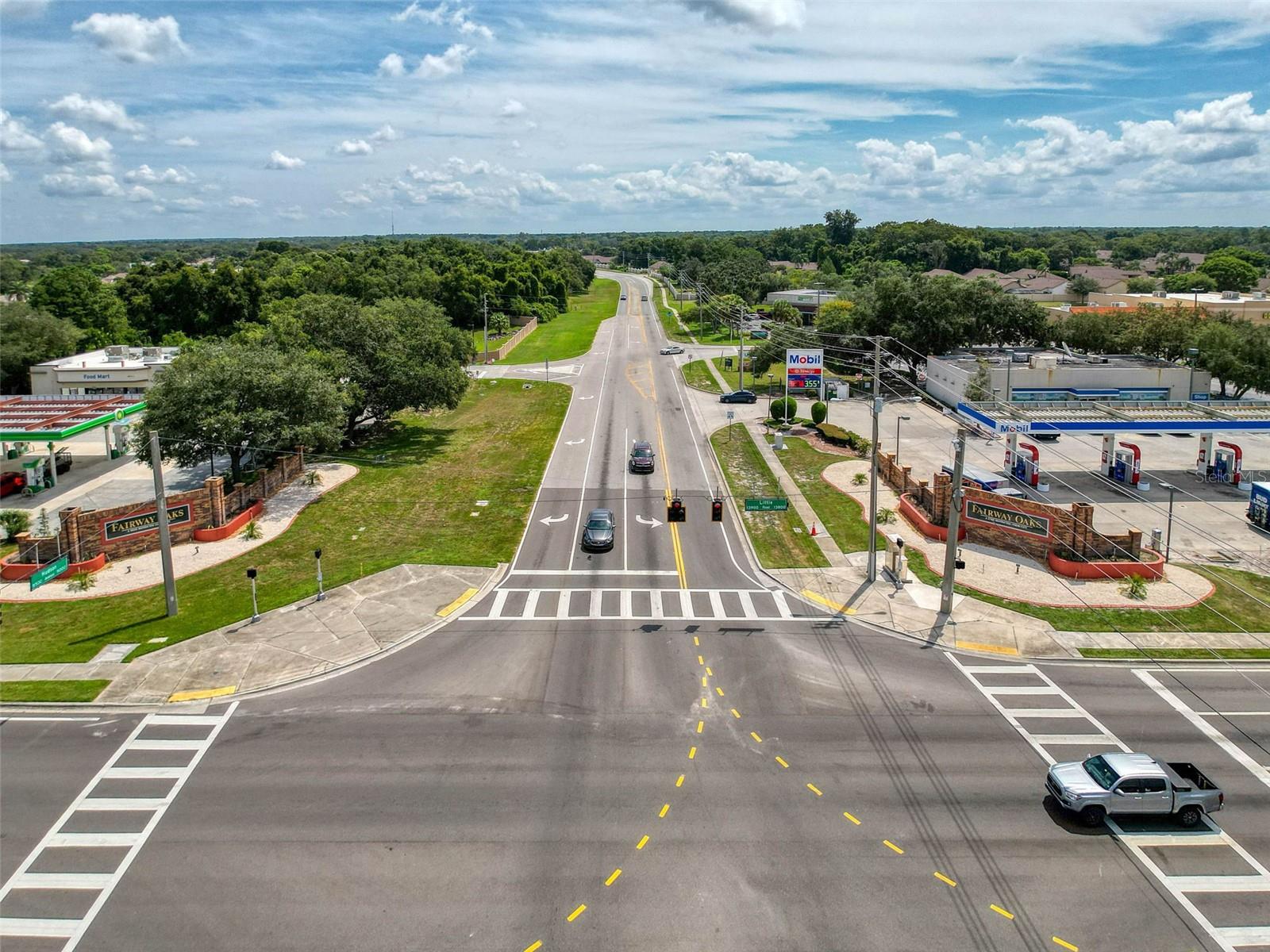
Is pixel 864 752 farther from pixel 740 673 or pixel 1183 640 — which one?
pixel 1183 640

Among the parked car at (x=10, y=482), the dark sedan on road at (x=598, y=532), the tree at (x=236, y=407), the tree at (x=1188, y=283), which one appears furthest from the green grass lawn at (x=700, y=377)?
the tree at (x=1188, y=283)

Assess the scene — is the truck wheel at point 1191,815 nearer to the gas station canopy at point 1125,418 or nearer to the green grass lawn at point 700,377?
the gas station canopy at point 1125,418

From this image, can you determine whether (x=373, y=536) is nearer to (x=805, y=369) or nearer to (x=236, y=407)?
(x=236, y=407)

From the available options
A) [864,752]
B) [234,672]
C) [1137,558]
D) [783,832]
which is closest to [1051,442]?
[1137,558]

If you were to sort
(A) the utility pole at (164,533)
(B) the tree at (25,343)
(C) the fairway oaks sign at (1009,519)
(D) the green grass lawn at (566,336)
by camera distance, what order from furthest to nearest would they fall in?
1. (D) the green grass lawn at (566,336)
2. (B) the tree at (25,343)
3. (C) the fairway oaks sign at (1009,519)
4. (A) the utility pole at (164,533)

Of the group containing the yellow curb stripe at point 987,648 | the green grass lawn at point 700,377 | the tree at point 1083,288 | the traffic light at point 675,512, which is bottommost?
the yellow curb stripe at point 987,648

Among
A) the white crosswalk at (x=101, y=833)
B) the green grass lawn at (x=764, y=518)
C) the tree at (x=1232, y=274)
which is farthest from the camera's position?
the tree at (x=1232, y=274)

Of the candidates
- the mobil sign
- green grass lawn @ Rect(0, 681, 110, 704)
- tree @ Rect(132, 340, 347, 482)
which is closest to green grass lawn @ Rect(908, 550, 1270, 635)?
green grass lawn @ Rect(0, 681, 110, 704)

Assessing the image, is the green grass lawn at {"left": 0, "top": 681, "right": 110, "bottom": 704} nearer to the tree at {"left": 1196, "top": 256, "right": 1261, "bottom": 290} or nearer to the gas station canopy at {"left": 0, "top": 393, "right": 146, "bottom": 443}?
the gas station canopy at {"left": 0, "top": 393, "right": 146, "bottom": 443}
